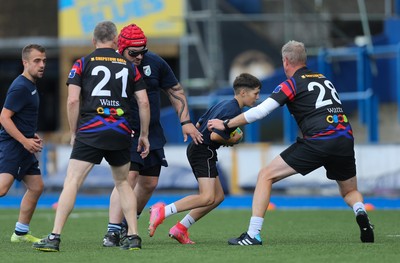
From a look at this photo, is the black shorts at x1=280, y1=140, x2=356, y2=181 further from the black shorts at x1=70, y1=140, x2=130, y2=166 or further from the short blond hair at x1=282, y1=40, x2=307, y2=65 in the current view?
the black shorts at x1=70, y1=140, x2=130, y2=166

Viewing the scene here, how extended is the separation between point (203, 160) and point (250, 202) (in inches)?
339

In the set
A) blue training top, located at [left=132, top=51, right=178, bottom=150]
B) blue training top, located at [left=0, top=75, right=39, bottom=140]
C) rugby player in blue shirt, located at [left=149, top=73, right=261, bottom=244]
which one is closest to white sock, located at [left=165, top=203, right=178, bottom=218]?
rugby player in blue shirt, located at [left=149, top=73, right=261, bottom=244]

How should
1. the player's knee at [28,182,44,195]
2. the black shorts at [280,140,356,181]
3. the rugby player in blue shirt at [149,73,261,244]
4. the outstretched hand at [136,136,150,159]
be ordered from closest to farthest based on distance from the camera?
the outstretched hand at [136,136,150,159]
the black shorts at [280,140,356,181]
the rugby player in blue shirt at [149,73,261,244]
the player's knee at [28,182,44,195]

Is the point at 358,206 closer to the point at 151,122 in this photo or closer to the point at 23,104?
the point at 151,122

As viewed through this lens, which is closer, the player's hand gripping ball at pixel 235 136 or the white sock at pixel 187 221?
the player's hand gripping ball at pixel 235 136

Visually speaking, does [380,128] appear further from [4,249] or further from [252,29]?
[4,249]

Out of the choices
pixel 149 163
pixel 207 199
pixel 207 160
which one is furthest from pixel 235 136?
pixel 149 163

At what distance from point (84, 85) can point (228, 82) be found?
50.8 feet

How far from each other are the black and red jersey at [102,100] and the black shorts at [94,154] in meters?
0.06

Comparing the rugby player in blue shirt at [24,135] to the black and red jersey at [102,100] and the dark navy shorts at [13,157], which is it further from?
the black and red jersey at [102,100]

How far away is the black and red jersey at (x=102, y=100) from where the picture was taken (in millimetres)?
9086

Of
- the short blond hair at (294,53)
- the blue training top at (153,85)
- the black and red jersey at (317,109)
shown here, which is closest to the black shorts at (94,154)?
the blue training top at (153,85)

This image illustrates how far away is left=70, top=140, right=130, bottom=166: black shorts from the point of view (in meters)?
9.10

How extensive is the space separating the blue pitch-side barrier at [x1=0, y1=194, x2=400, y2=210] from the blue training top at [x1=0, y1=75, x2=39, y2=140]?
816 centimetres
